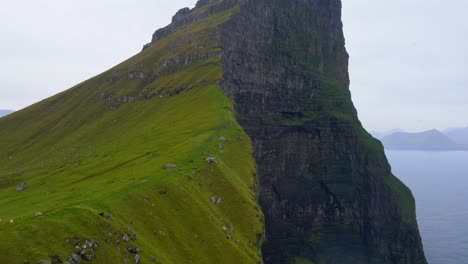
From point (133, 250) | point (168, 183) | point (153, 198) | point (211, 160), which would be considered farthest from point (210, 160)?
point (133, 250)

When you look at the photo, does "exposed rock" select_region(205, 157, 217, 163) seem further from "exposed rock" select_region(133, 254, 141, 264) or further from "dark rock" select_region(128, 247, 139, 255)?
"exposed rock" select_region(133, 254, 141, 264)

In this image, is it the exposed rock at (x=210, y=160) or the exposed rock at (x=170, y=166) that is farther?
the exposed rock at (x=210, y=160)

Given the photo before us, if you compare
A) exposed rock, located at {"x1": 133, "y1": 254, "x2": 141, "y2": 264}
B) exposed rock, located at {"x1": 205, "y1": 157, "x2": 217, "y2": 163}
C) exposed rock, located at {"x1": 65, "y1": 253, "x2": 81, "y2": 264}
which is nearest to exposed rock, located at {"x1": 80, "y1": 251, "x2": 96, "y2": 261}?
exposed rock, located at {"x1": 65, "y1": 253, "x2": 81, "y2": 264}

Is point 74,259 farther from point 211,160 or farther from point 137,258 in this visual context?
point 211,160

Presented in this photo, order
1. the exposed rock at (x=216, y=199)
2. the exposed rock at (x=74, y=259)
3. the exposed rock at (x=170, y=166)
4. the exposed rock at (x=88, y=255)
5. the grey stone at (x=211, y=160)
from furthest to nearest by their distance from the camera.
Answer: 1. the grey stone at (x=211, y=160)
2. the exposed rock at (x=170, y=166)
3. the exposed rock at (x=216, y=199)
4. the exposed rock at (x=88, y=255)
5. the exposed rock at (x=74, y=259)

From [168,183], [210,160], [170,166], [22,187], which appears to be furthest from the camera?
[22,187]

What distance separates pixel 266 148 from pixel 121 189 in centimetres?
12887

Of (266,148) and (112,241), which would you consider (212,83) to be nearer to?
(266,148)

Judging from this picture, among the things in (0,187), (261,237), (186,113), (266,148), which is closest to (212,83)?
(186,113)

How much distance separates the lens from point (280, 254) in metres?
191

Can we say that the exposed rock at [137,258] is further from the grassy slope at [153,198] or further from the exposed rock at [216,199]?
the exposed rock at [216,199]

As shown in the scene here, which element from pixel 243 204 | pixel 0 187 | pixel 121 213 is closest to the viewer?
pixel 121 213

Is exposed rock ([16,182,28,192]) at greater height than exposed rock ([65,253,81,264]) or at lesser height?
greater

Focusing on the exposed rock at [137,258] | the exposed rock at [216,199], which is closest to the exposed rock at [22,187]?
the exposed rock at [216,199]
